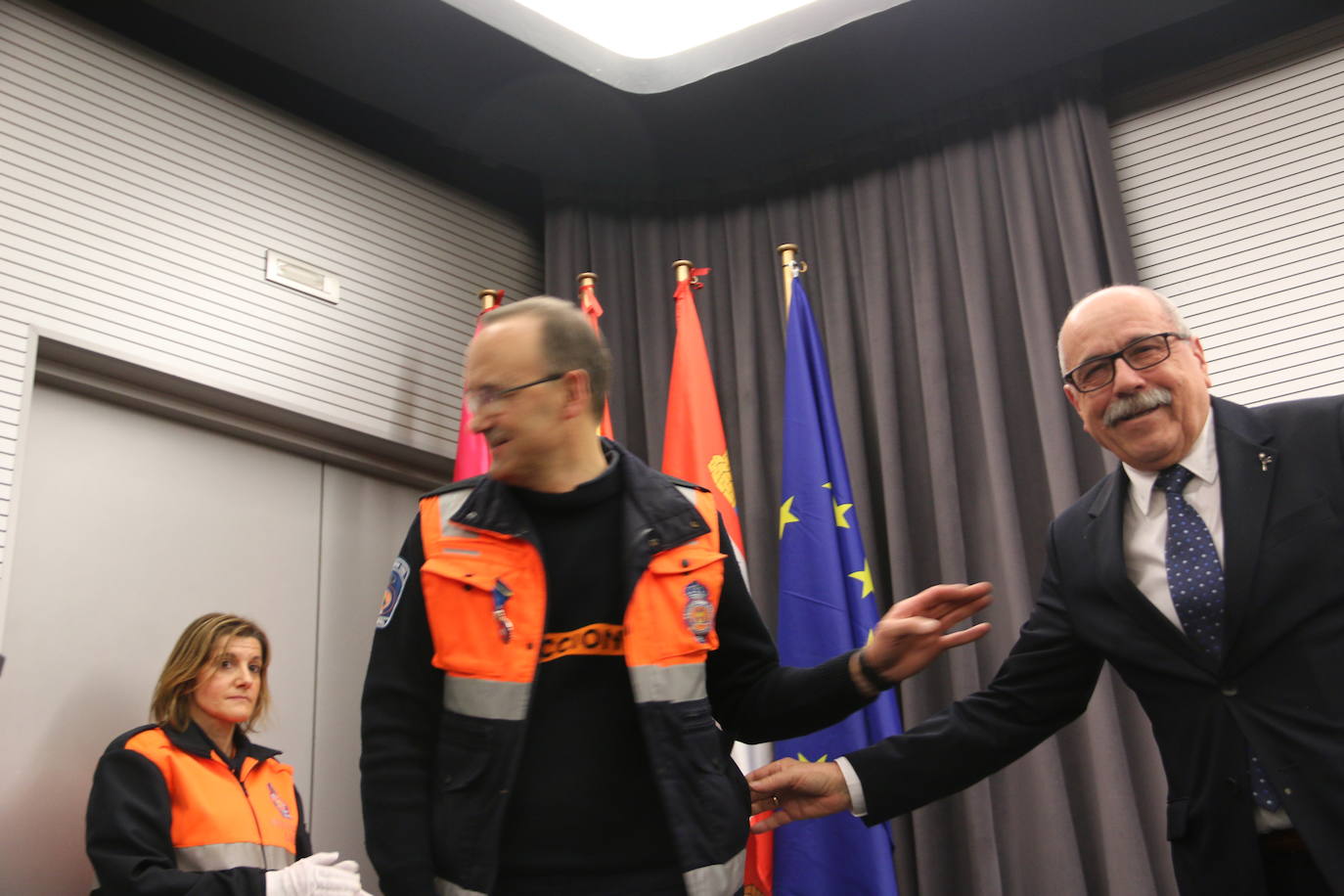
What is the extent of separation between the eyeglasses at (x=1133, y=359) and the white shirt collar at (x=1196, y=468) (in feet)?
0.42

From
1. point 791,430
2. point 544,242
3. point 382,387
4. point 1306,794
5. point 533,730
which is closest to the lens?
point 533,730

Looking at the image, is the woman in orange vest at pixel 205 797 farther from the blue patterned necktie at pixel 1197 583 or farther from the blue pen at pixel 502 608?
the blue patterned necktie at pixel 1197 583

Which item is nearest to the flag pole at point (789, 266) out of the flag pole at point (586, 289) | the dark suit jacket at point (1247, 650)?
the flag pole at point (586, 289)

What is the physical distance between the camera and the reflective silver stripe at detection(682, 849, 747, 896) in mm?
1594

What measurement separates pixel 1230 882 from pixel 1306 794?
0.18 meters

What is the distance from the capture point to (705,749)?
5.55 ft

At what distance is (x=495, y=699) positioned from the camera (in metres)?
1.63

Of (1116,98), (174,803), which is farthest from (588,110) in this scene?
(174,803)

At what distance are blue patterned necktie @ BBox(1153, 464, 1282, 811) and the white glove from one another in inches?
73.0

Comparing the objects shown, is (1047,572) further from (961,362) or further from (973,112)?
(973,112)

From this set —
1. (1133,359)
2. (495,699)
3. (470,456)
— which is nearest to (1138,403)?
(1133,359)

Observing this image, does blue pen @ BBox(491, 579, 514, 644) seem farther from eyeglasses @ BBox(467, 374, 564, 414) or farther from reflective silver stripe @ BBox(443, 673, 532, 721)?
eyeglasses @ BBox(467, 374, 564, 414)

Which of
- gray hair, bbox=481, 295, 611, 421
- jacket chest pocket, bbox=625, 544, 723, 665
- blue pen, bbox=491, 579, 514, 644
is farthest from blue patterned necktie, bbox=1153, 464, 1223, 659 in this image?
blue pen, bbox=491, 579, 514, 644

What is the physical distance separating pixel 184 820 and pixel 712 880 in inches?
73.1
